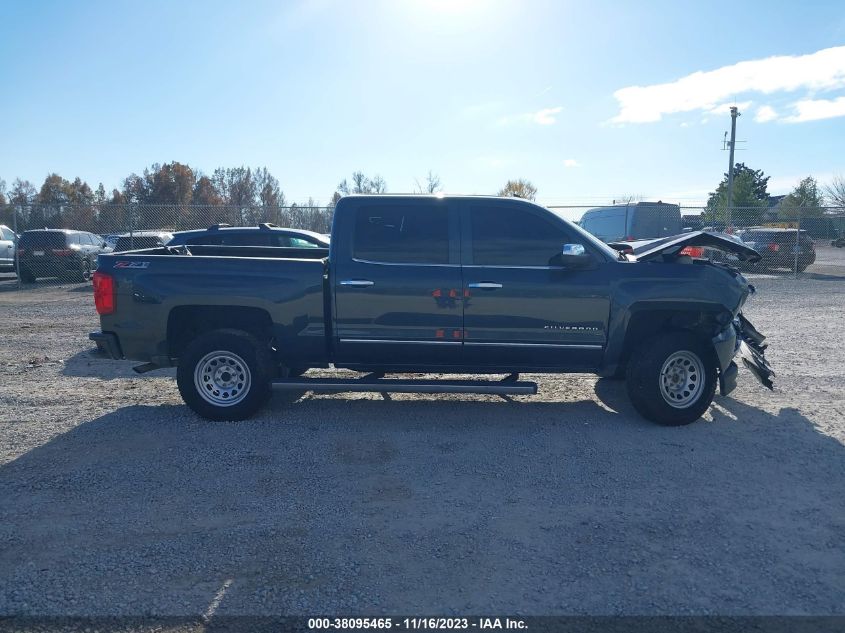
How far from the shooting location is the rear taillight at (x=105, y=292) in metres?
6.66

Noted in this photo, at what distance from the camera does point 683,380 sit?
6660mm

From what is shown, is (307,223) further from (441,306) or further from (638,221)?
(441,306)

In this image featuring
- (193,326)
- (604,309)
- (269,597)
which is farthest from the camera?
(193,326)

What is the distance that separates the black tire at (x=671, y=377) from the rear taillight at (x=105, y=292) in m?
4.92

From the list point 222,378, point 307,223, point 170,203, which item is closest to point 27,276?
point 307,223

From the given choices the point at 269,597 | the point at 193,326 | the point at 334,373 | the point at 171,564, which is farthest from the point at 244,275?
the point at 269,597

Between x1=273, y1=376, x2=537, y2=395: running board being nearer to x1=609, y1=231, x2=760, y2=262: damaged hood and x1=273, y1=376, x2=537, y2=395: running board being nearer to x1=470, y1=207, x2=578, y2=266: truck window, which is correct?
x1=470, y1=207, x2=578, y2=266: truck window

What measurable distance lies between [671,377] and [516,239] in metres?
1.95

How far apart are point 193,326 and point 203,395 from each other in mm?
740

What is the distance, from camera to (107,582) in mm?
3848

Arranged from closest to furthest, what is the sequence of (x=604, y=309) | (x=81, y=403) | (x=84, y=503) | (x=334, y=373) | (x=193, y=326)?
(x=84, y=503) < (x=604, y=309) < (x=193, y=326) < (x=81, y=403) < (x=334, y=373)

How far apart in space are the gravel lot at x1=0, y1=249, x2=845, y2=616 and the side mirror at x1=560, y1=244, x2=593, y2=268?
5.00ft

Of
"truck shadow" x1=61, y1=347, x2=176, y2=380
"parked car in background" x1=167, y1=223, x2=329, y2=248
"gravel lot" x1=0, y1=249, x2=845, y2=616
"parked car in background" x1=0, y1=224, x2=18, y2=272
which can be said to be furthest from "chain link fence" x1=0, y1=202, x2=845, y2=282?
"gravel lot" x1=0, y1=249, x2=845, y2=616

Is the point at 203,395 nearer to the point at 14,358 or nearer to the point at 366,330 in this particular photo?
the point at 366,330
